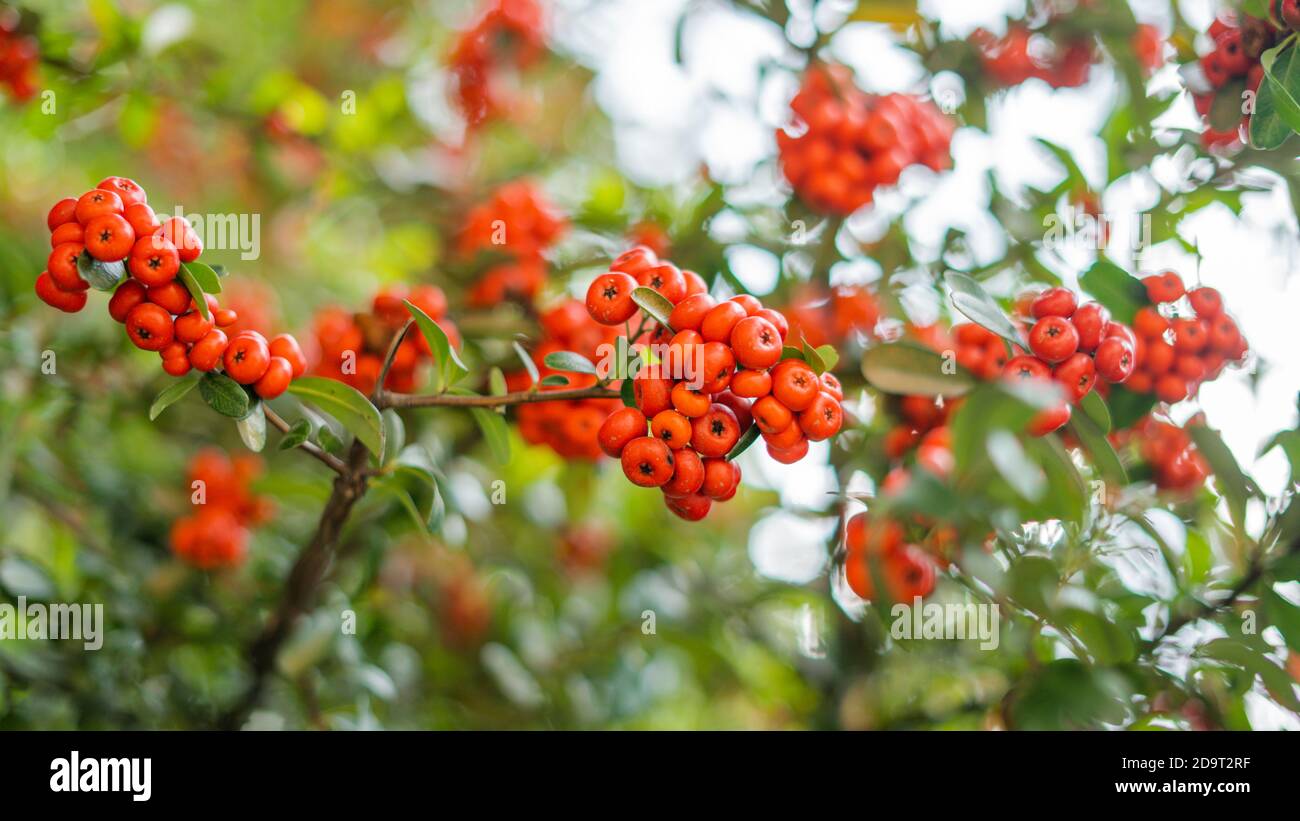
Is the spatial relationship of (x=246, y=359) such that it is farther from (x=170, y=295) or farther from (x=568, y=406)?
(x=568, y=406)

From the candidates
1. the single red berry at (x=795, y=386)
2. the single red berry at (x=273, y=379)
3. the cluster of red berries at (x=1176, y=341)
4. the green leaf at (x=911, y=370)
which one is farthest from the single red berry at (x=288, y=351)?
the cluster of red berries at (x=1176, y=341)

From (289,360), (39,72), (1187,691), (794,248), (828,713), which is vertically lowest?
(828,713)

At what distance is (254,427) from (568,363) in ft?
1.45

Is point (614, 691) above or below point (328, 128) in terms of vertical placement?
below

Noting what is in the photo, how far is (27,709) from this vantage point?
1826 mm

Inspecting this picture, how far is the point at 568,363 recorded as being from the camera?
4.47 feet

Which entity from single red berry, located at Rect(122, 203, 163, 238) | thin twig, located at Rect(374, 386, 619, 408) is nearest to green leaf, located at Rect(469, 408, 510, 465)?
thin twig, located at Rect(374, 386, 619, 408)

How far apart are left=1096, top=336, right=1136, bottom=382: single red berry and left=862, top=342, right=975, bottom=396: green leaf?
196 millimetres

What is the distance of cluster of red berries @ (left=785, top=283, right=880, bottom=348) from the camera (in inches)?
80.1

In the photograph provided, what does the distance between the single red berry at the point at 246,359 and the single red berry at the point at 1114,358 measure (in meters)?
1.18

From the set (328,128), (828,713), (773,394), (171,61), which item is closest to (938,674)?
(828,713)

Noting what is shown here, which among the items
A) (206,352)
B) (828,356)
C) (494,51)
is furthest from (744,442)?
(494,51)
